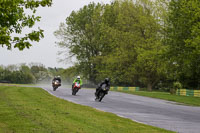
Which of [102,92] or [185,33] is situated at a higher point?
[185,33]

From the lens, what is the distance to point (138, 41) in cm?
5378

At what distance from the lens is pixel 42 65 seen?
196m

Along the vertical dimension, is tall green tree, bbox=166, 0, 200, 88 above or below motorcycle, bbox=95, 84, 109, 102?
above

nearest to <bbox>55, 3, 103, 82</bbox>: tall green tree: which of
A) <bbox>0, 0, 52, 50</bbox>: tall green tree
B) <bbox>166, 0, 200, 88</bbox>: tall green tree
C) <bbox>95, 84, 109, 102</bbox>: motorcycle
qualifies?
<bbox>166, 0, 200, 88</bbox>: tall green tree

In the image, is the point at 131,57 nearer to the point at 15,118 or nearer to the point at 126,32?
the point at 126,32

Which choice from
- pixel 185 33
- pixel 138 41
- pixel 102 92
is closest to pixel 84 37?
pixel 138 41

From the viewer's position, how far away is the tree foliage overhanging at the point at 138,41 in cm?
3834

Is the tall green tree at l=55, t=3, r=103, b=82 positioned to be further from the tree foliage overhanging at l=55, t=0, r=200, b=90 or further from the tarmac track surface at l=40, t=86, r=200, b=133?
the tarmac track surface at l=40, t=86, r=200, b=133

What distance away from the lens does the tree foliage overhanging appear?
126ft

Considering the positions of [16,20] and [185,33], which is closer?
[16,20]

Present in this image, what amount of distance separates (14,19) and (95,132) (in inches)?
233

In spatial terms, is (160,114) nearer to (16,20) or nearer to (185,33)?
(16,20)

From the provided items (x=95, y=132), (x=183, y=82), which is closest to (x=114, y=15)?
(x=183, y=82)

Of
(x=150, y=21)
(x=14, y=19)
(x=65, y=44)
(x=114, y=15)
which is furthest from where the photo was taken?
(x=65, y=44)
